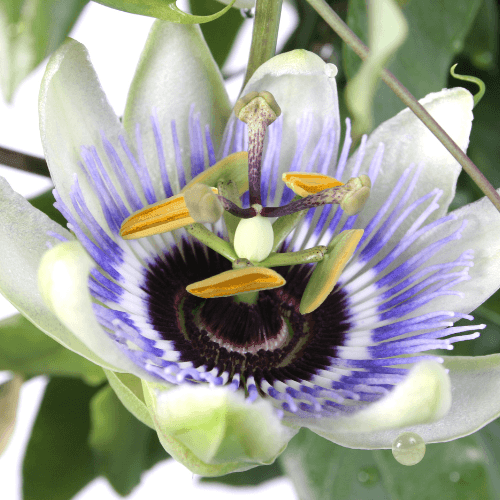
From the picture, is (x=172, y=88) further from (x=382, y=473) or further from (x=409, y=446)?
(x=382, y=473)

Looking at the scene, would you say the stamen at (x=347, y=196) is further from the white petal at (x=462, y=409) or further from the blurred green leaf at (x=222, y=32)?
the blurred green leaf at (x=222, y=32)

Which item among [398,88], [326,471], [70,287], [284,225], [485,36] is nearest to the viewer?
[70,287]

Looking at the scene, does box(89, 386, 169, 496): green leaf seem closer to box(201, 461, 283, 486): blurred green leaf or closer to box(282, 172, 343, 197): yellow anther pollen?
box(201, 461, 283, 486): blurred green leaf

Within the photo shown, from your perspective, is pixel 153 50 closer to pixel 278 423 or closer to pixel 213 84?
pixel 213 84

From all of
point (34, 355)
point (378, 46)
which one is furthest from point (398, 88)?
point (34, 355)

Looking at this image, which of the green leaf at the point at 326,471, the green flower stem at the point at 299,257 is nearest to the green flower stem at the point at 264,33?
the green flower stem at the point at 299,257

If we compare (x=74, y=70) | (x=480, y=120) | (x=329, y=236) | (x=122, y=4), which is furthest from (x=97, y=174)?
(x=480, y=120)
